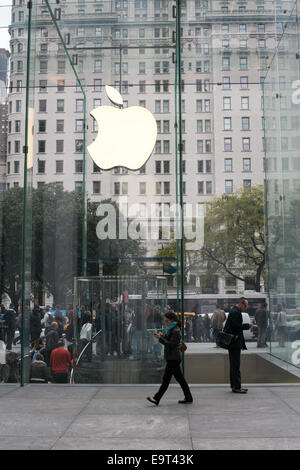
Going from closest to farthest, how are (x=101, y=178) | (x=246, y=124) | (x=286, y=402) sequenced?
(x=286, y=402)
(x=101, y=178)
(x=246, y=124)

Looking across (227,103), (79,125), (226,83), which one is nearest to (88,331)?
(79,125)

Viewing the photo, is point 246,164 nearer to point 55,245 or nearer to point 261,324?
point 261,324

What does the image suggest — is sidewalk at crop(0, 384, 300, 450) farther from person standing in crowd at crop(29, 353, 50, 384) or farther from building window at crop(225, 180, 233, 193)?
building window at crop(225, 180, 233, 193)

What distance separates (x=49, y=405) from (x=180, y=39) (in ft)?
26.8

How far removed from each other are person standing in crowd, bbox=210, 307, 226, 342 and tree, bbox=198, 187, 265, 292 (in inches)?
32.6

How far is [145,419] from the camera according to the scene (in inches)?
272

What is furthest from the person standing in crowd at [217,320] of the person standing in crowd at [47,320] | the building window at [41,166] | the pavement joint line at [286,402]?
the building window at [41,166]

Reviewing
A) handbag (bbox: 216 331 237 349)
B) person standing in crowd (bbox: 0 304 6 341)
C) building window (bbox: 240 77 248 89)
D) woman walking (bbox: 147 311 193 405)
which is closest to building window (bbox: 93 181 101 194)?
person standing in crowd (bbox: 0 304 6 341)

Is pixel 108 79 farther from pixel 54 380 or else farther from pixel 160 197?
pixel 54 380

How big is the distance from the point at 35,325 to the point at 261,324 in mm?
4876

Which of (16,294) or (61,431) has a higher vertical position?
(16,294)

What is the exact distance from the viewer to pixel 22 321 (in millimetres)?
10305

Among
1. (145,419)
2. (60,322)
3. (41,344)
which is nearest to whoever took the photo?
(145,419)
